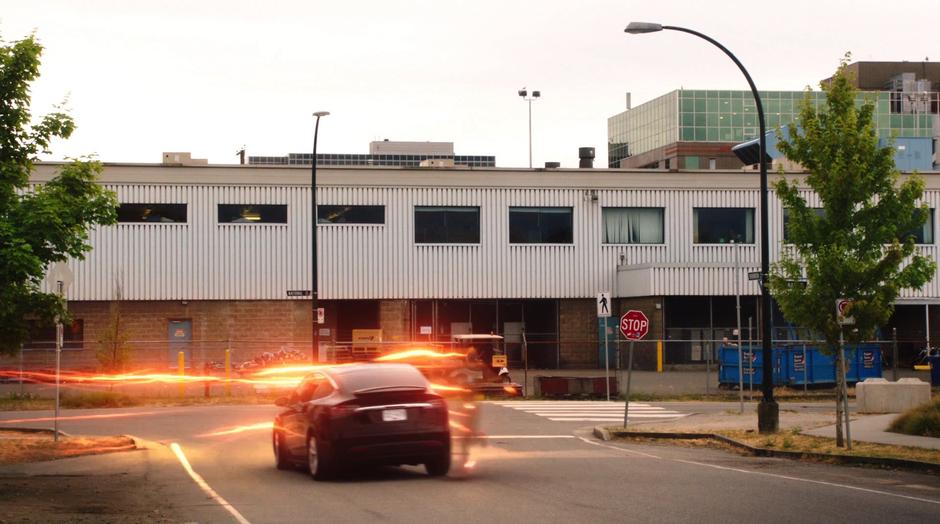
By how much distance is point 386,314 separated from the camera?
52.3m

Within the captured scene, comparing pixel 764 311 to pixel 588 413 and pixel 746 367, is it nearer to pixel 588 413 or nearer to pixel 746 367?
pixel 588 413

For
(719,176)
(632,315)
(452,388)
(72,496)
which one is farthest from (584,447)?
(719,176)

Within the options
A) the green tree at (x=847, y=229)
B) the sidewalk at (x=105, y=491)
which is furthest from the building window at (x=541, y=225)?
the sidewalk at (x=105, y=491)

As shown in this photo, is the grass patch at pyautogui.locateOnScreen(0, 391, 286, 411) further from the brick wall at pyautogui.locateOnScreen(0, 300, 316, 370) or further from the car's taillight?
the car's taillight

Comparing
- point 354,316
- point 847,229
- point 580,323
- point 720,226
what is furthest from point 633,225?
point 847,229

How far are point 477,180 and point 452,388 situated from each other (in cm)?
3234

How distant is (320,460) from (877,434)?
12455 millimetres

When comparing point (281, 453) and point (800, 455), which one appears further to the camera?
point (800, 455)

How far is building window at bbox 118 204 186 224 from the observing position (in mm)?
49938

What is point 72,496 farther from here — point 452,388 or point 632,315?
point 632,315

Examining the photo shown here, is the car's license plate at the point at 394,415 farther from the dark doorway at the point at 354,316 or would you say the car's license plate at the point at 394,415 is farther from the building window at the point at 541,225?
the building window at the point at 541,225

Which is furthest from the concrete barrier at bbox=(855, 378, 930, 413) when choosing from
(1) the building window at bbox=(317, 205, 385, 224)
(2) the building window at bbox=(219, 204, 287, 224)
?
(2) the building window at bbox=(219, 204, 287, 224)

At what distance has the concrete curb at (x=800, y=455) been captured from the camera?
18470mm

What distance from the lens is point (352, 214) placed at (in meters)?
52.1
